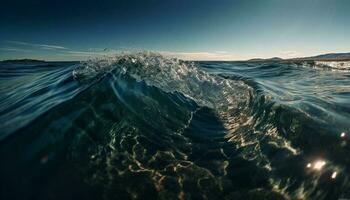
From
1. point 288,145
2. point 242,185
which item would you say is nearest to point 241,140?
point 288,145

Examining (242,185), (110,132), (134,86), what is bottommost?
(242,185)

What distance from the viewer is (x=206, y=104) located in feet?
25.1

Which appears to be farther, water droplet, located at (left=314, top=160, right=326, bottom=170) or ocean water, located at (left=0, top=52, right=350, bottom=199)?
water droplet, located at (left=314, top=160, right=326, bottom=170)

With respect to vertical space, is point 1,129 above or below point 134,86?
below

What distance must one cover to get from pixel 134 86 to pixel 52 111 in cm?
245

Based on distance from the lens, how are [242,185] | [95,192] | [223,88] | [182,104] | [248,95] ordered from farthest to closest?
[223,88], [248,95], [182,104], [242,185], [95,192]

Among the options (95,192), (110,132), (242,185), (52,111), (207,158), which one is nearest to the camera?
(95,192)

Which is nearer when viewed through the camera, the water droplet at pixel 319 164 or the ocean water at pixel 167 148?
the ocean water at pixel 167 148

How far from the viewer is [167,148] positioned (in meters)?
4.77

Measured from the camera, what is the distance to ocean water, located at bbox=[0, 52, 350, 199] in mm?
3586

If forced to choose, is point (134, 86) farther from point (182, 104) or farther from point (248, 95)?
point (248, 95)

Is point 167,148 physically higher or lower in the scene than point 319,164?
lower

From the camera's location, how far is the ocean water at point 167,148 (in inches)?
141

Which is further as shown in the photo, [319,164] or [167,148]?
[167,148]
